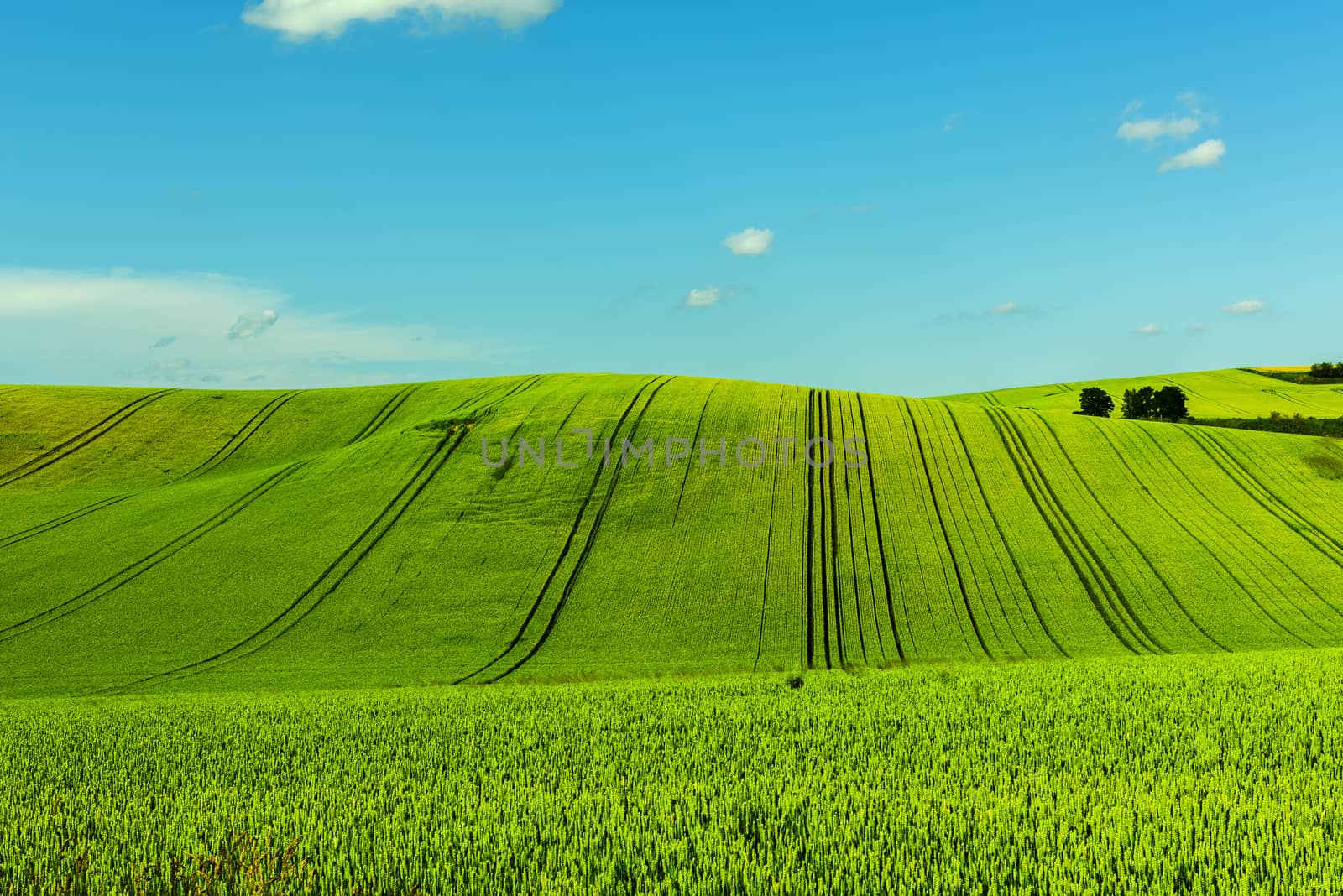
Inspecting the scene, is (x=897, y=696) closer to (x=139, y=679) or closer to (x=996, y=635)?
(x=996, y=635)

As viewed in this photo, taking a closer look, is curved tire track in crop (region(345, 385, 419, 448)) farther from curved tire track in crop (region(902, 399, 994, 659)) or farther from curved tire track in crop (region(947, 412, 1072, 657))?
curved tire track in crop (region(947, 412, 1072, 657))

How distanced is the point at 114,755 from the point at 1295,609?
38532 millimetres

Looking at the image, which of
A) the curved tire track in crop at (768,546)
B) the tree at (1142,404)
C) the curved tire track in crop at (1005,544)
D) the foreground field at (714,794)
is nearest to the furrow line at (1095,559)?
the curved tire track in crop at (1005,544)

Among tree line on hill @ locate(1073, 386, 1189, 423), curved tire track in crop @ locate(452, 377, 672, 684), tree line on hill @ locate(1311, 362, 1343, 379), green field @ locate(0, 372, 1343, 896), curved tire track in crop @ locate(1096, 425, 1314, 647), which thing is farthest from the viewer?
tree line on hill @ locate(1311, 362, 1343, 379)

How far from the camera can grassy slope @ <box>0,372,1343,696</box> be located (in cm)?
3177

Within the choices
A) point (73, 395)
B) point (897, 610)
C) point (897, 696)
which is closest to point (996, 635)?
point (897, 610)

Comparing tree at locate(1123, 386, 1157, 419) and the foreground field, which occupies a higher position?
tree at locate(1123, 386, 1157, 419)

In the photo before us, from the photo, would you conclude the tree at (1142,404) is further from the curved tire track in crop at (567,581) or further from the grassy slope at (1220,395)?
the curved tire track in crop at (567,581)

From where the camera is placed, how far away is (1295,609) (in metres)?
34.3

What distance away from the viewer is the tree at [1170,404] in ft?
248

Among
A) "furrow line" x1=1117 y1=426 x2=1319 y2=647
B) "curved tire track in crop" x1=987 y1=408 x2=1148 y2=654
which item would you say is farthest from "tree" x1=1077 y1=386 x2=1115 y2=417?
"curved tire track in crop" x1=987 y1=408 x2=1148 y2=654

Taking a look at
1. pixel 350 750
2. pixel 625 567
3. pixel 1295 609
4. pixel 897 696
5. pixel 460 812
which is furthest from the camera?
pixel 625 567

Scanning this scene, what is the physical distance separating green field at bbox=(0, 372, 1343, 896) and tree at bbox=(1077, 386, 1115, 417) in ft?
37.9

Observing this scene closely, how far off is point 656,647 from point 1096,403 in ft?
224
